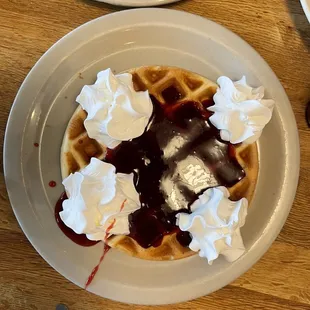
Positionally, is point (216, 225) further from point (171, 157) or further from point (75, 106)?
point (75, 106)

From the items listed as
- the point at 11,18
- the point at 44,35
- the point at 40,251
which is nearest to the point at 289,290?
the point at 40,251

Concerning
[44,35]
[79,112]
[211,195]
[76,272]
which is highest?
[44,35]

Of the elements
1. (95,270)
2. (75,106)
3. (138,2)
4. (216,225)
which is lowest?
(95,270)

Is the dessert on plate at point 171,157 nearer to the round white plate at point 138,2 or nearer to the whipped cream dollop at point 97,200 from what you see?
the whipped cream dollop at point 97,200

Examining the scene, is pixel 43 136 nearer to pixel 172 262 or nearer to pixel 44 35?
pixel 44 35

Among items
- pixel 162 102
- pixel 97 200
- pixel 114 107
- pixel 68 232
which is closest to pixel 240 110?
pixel 162 102

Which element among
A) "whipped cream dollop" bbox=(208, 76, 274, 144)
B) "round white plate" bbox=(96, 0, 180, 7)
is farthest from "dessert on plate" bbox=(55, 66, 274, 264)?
"round white plate" bbox=(96, 0, 180, 7)
